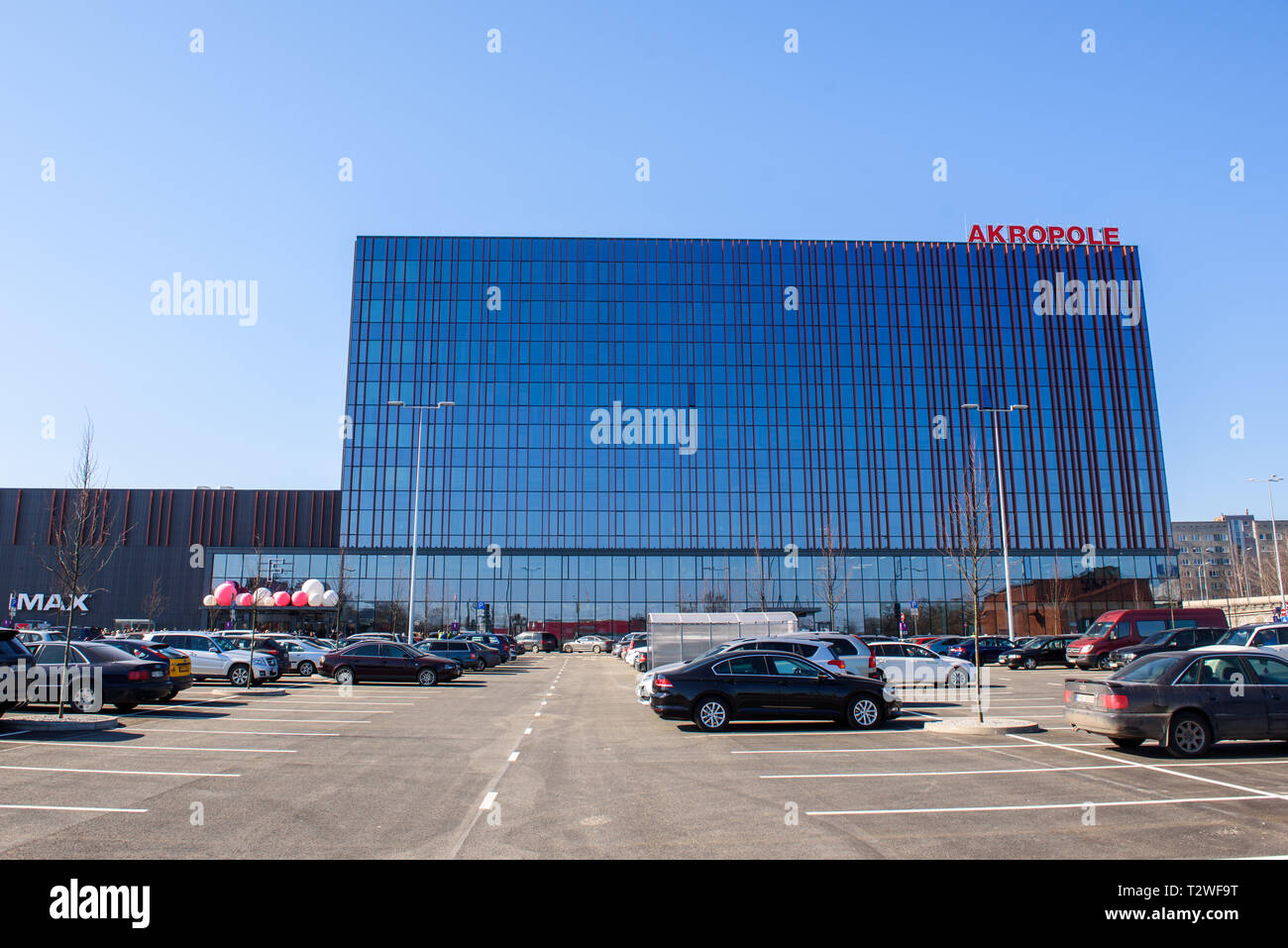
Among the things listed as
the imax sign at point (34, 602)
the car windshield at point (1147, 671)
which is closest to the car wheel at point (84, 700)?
the car windshield at point (1147, 671)

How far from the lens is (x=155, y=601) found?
69938 millimetres

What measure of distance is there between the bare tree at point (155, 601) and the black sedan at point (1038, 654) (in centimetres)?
6557

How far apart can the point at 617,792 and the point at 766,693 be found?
6.81 metres

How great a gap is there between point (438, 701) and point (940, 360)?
6637 centimetres

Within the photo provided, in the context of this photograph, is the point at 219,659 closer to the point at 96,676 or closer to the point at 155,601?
the point at 96,676

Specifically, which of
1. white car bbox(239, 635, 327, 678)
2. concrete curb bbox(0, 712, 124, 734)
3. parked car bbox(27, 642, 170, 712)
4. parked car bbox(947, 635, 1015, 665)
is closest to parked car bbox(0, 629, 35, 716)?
concrete curb bbox(0, 712, 124, 734)

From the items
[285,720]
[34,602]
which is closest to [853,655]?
[285,720]

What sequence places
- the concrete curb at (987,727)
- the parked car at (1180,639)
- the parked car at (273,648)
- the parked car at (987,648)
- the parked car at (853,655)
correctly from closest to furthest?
the concrete curb at (987,727) < the parked car at (853,655) < the parked car at (1180,639) < the parked car at (273,648) < the parked car at (987,648)

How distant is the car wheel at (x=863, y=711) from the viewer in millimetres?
16062

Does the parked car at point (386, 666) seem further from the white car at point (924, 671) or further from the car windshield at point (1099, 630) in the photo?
the car windshield at point (1099, 630)

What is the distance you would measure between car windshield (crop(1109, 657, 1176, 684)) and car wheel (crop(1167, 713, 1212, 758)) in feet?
2.13
